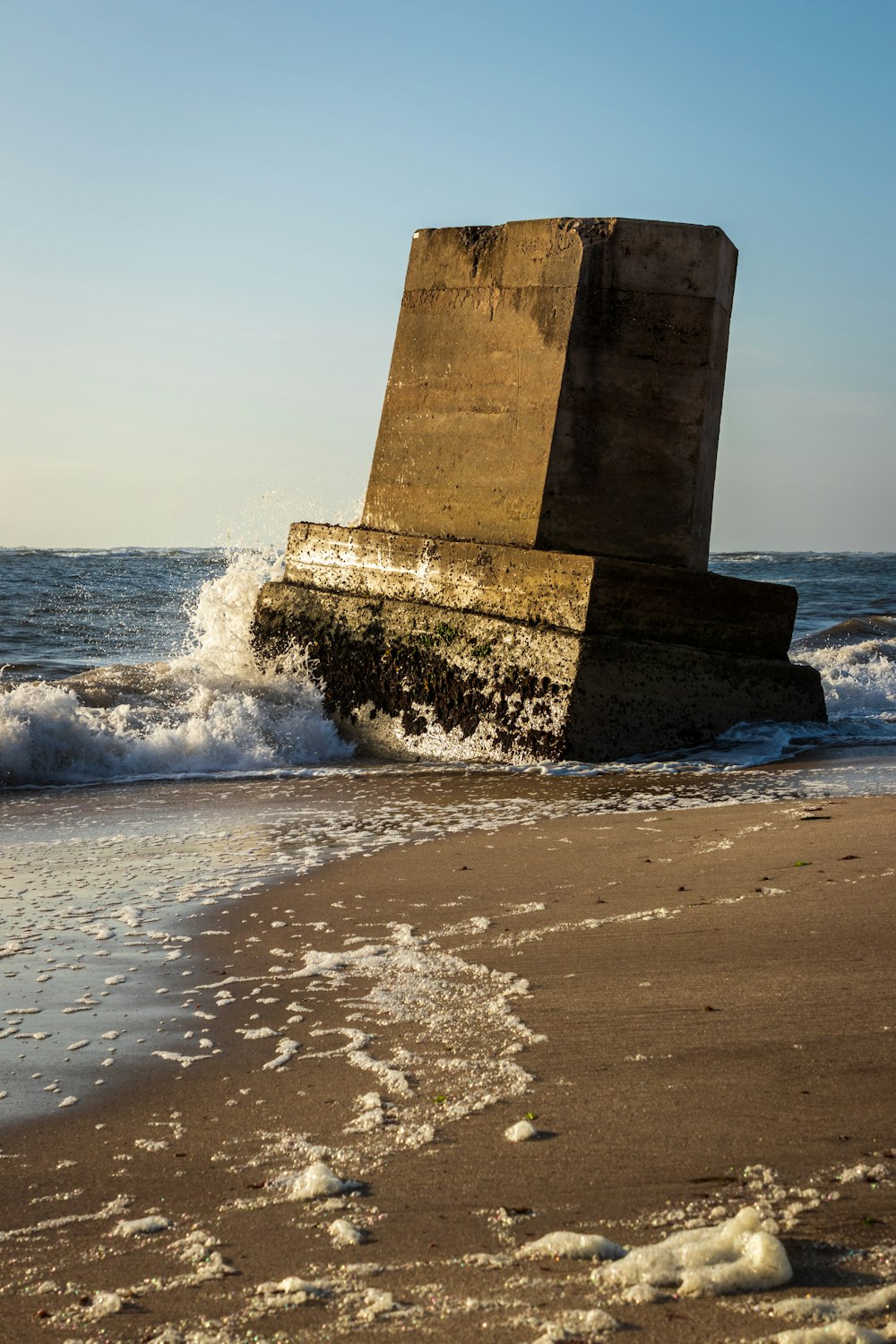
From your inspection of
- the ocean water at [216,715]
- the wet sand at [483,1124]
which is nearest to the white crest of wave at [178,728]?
the ocean water at [216,715]

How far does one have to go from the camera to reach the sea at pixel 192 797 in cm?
270

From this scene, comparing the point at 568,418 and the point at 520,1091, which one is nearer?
the point at 520,1091

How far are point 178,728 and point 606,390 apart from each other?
2.97 metres

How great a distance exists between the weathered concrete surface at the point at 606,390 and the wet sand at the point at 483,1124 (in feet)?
10.4

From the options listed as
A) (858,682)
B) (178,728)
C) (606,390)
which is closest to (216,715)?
(178,728)

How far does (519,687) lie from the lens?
238 inches

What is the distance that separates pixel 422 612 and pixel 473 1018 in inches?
164

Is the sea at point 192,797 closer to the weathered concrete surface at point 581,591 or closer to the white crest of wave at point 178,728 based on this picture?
the white crest of wave at point 178,728

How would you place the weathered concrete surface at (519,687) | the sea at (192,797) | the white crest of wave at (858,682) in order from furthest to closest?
the white crest of wave at (858,682) → the weathered concrete surface at (519,687) → the sea at (192,797)

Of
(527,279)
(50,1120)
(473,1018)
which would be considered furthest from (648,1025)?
(527,279)

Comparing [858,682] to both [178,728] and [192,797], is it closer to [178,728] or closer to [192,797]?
[178,728]

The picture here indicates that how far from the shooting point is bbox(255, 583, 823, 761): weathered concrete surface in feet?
19.3

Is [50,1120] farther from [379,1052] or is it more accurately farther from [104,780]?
[104,780]

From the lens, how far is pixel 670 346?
20.3 ft
